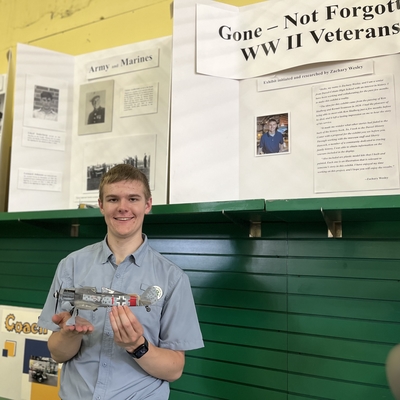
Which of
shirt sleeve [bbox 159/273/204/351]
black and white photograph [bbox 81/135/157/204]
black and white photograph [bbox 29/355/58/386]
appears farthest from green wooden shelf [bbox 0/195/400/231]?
black and white photograph [bbox 29/355/58/386]

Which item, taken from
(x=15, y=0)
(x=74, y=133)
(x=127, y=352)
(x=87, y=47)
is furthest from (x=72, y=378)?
(x=15, y=0)

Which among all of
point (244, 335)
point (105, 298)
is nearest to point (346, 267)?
point (244, 335)

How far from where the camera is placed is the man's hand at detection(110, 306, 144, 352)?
3.57 feet

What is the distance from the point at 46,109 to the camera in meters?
2.08

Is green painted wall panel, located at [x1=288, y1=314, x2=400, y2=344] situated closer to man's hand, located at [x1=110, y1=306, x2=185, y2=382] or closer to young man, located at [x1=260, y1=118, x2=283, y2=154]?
man's hand, located at [x1=110, y1=306, x2=185, y2=382]

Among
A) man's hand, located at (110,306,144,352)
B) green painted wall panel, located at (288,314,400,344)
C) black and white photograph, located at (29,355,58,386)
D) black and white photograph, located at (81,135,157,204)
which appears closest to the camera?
man's hand, located at (110,306,144,352)

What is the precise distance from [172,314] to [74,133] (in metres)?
1.22

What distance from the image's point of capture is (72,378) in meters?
1.25

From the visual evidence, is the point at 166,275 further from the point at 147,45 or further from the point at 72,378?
the point at 147,45

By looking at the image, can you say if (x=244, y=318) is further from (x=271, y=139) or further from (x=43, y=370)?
(x=43, y=370)

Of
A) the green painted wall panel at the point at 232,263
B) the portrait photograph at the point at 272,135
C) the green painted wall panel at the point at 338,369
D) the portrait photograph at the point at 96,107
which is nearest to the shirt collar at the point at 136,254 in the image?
the green painted wall panel at the point at 232,263

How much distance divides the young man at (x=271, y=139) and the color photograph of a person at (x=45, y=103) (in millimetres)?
1118

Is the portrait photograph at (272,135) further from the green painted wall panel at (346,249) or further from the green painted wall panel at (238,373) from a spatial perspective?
the green painted wall panel at (238,373)

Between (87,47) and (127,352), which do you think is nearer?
(127,352)
